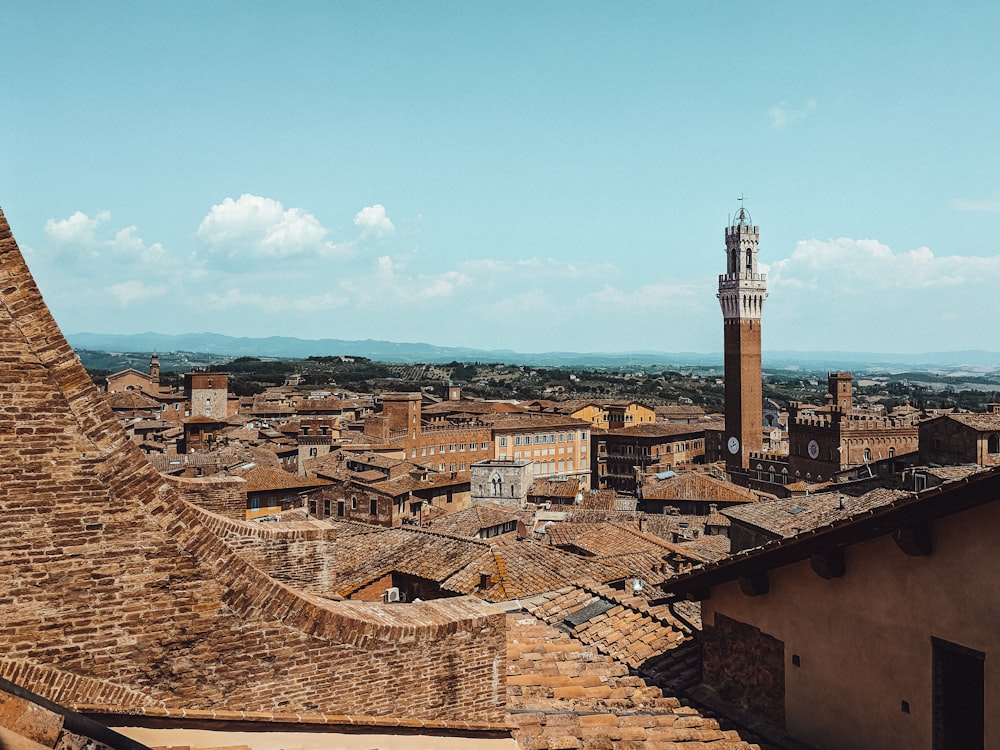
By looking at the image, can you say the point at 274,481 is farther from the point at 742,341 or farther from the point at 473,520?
the point at 742,341

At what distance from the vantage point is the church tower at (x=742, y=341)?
87.6 meters

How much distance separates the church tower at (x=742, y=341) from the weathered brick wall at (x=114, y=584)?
280ft

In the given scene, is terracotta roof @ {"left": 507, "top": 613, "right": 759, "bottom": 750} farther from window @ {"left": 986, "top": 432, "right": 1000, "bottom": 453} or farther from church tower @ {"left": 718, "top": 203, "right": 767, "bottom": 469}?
church tower @ {"left": 718, "top": 203, "right": 767, "bottom": 469}

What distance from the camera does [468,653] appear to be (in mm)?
6188

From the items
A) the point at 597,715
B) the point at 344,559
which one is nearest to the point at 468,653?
the point at 597,715

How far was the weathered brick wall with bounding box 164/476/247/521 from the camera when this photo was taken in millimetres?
9773

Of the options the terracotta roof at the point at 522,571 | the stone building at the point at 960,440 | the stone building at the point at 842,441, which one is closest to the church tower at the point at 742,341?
the stone building at the point at 842,441

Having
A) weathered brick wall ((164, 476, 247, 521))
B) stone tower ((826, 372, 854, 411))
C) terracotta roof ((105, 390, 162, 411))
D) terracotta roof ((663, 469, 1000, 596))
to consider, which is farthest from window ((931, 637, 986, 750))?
terracotta roof ((105, 390, 162, 411))

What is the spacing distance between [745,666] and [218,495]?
21.4ft

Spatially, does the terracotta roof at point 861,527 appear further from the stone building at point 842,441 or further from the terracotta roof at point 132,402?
the terracotta roof at point 132,402

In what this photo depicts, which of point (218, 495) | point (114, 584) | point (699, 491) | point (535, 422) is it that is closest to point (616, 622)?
point (218, 495)

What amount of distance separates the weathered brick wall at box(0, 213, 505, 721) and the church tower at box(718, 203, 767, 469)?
280ft

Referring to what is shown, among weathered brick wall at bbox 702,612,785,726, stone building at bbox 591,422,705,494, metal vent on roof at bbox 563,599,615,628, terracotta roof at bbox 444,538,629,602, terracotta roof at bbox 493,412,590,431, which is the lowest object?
stone building at bbox 591,422,705,494

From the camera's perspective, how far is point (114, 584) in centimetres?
476
